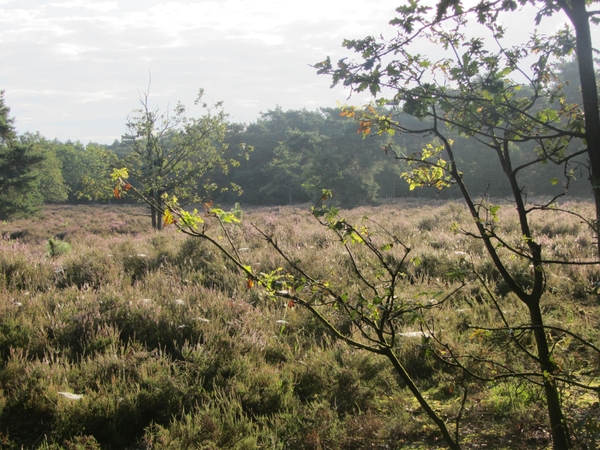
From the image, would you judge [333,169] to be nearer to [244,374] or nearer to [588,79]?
[244,374]

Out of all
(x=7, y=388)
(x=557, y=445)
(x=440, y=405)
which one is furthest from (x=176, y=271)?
(x=557, y=445)

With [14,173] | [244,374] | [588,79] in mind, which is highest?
[14,173]

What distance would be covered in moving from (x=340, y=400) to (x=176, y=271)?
4586 millimetres

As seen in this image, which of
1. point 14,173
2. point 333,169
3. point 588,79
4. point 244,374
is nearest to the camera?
point 588,79

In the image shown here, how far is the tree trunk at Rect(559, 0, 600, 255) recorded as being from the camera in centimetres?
198

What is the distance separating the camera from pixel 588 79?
2.02 metres

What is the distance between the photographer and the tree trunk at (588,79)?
1.98 metres

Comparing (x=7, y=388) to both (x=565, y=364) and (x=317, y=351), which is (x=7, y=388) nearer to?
(x=317, y=351)

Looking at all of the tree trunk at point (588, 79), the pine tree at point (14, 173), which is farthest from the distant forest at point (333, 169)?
the tree trunk at point (588, 79)

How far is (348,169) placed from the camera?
1754 inches

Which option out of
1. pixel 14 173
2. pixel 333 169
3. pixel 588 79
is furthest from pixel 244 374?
pixel 14 173

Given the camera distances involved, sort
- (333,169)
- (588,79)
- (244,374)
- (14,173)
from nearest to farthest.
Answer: (588,79)
(244,374)
(14,173)
(333,169)

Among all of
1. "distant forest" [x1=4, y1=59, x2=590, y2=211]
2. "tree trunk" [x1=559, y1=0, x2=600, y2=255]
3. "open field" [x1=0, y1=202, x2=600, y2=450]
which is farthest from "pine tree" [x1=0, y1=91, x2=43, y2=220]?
"tree trunk" [x1=559, y1=0, x2=600, y2=255]

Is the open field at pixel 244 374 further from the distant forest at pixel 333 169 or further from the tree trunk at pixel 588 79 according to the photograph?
the distant forest at pixel 333 169
